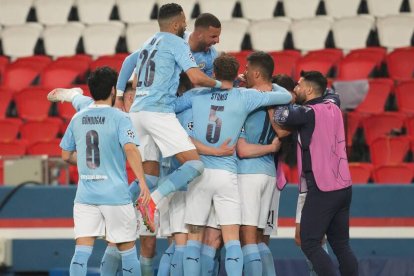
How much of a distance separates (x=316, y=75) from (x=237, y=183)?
3.54 feet

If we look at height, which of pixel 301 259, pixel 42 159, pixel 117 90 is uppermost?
pixel 117 90

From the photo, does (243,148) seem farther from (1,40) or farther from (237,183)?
(1,40)

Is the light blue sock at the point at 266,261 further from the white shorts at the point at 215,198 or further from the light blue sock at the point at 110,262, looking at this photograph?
the light blue sock at the point at 110,262

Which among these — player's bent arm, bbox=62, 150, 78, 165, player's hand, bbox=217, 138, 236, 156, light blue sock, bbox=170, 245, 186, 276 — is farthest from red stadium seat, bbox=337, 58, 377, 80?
player's bent arm, bbox=62, 150, 78, 165

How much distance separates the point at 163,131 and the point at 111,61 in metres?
5.59

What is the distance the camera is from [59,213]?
1176 centimetres

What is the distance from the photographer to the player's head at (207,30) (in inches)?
379

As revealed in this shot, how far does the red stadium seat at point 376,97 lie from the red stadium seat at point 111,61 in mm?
3024

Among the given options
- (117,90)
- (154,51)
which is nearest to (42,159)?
(117,90)

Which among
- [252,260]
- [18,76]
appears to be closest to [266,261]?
[252,260]

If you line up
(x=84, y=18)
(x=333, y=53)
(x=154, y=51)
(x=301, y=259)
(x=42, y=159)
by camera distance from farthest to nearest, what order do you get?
(x=84, y=18) < (x=333, y=53) < (x=42, y=159) < (x=301, y=259) < (x=154, y=51)

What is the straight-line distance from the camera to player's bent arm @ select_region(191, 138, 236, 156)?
30.7 ft

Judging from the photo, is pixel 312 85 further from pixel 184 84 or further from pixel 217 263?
pixel 217 263

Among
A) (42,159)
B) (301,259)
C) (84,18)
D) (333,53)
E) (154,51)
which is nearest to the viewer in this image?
(154,51)
